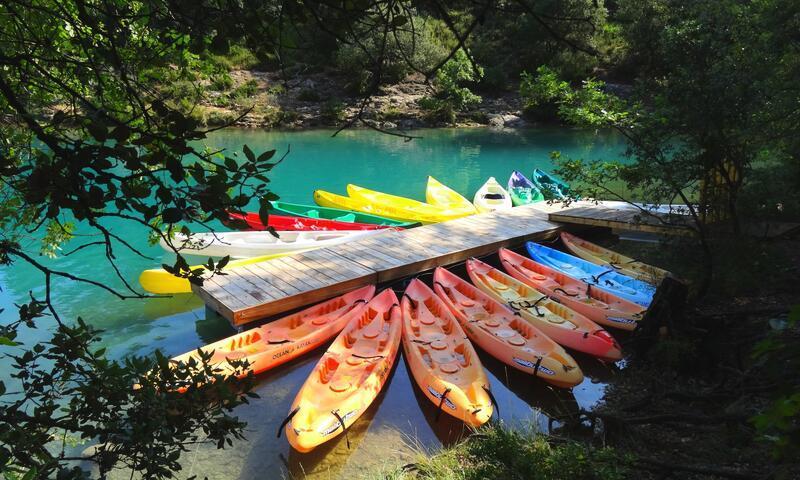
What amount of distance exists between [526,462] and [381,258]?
4.58 meters

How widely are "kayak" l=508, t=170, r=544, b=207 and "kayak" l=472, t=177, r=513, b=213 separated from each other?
0.28m

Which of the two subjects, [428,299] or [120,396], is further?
[428,299]

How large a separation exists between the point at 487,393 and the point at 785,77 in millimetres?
4086

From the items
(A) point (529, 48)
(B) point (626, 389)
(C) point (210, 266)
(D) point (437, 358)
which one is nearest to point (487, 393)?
(D) point (437, 358)

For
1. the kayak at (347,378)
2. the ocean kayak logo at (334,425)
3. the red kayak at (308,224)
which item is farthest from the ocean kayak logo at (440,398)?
the red kayak at (308,224)

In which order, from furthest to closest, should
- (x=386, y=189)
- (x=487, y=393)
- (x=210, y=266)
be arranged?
(x=386, y=189) → (x=487, y=393) → (x=210, y=266)

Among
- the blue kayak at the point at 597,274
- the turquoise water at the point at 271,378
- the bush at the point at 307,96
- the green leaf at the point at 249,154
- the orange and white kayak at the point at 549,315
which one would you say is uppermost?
the green leaf at the point at 249,154

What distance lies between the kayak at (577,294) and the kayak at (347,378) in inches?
77.0

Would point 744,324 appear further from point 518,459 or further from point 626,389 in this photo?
point 518,459

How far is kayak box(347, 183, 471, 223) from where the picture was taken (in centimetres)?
1030

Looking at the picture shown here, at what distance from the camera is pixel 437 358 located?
5266mm

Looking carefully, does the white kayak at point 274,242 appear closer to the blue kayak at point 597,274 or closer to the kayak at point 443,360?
the kayak at point 443,360

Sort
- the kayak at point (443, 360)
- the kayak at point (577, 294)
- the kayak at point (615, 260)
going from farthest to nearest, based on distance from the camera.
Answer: the kayak at point (615, 260) < the kayak at point (577, 294) < the kayak at point (443, 360)

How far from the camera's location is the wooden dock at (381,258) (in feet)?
20.1
